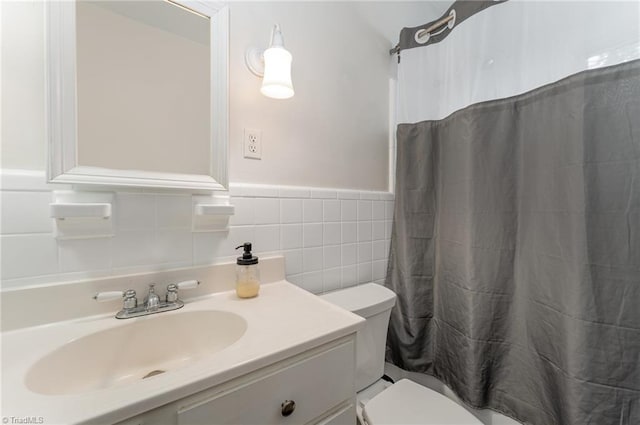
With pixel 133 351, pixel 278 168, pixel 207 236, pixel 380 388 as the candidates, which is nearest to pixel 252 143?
pixel 278 168

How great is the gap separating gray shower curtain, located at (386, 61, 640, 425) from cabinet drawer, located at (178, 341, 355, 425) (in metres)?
0.68

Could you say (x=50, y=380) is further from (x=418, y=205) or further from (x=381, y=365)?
(x=418, y=205)

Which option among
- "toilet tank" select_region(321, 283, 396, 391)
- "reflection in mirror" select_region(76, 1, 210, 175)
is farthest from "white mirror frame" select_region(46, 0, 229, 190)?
"toilet tank" select_region(321, 283, 396, 391)

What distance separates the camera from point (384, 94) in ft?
4.45

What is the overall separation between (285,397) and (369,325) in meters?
0.58

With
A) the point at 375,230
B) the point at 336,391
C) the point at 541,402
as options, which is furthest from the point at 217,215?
the point at 541,402

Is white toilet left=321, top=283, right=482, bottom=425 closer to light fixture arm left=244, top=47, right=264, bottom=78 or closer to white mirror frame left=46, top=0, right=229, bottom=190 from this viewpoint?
white mirror frame left=46, top=0, right=229, bottom=190

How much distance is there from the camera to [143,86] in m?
0.72

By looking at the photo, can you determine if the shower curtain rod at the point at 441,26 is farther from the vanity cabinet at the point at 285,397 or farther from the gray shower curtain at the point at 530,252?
the vanity cabinet at the point at 285,397

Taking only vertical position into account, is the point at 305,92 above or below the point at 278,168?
above

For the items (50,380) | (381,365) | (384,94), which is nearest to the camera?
(50,380)

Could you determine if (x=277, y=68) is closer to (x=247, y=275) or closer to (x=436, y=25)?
(x=247, y=275)

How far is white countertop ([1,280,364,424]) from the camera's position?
0.35m

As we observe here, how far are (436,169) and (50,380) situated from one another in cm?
143
